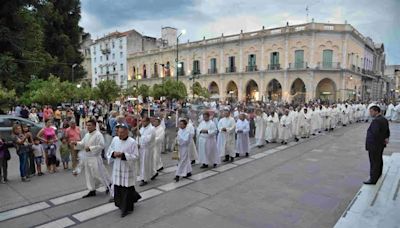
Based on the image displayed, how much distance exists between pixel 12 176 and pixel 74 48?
2556 cm

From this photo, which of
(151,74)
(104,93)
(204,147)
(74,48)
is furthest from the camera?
(151,74)

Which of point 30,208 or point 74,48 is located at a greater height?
point 74,48

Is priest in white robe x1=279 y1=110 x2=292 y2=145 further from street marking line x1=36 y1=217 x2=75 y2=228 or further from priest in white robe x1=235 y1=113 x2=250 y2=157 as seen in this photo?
street marking line x1=36 y1=217 x2=75 y2=228

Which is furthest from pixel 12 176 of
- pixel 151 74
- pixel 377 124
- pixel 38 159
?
pixel 151 74

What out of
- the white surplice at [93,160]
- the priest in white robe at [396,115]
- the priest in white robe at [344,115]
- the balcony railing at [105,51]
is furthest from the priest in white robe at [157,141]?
the balcony railing at [105,51]

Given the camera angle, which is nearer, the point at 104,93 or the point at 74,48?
the point at 104,93

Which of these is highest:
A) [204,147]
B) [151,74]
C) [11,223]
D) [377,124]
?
[151,74]

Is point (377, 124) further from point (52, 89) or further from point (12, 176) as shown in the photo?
point (52, 89)

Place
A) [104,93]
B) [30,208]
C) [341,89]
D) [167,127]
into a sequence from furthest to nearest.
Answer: [341,89]
[104,93]
[167,127]
[30,208]

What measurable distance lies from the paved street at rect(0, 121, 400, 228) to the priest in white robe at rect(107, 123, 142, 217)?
23 centimetres

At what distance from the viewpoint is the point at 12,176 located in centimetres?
843

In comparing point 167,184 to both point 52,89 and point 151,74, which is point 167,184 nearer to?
point 52,89

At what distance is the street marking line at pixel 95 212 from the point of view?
18.4 ft

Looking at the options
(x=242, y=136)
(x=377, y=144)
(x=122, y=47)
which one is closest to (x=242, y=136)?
(x=242, y=136)
